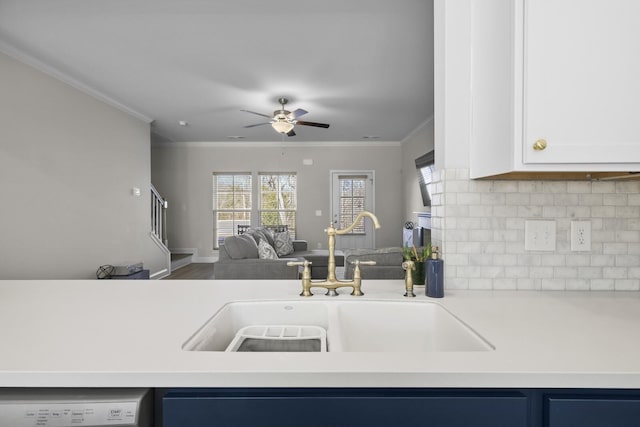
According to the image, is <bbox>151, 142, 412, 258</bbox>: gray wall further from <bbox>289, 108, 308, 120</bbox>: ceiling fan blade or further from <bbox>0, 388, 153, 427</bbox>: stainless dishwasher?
<bbox>0, 388, 153, 427</bbox>: stainless dishwasher

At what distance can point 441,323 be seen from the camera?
42.5 inches

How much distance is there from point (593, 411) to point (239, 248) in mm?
3514

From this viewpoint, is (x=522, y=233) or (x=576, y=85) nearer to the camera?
(x=576, y=85)

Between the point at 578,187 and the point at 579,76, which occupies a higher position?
the point at 579,76

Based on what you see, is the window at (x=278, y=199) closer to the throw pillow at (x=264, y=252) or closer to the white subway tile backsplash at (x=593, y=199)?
the throw pillow at (x=264, y=252)

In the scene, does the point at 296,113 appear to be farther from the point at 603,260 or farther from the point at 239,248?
the point at 603,260

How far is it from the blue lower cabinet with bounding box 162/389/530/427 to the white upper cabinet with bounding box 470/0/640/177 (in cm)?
63

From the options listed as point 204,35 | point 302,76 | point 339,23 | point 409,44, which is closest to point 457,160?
point 339,23

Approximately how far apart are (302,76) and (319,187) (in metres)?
3.91

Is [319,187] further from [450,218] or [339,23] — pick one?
[450,218]

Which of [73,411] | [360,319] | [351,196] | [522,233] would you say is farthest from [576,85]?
[351,196]

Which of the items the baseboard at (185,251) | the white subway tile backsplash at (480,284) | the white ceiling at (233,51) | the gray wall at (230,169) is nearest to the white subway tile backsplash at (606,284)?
the white subway tile backsplash at (480,284)

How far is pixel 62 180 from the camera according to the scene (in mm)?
3803

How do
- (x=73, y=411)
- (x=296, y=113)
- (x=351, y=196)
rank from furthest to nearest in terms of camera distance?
1. (x=351, y=196)
2. (x=296, y=113)
3. (x=73, y=411)
